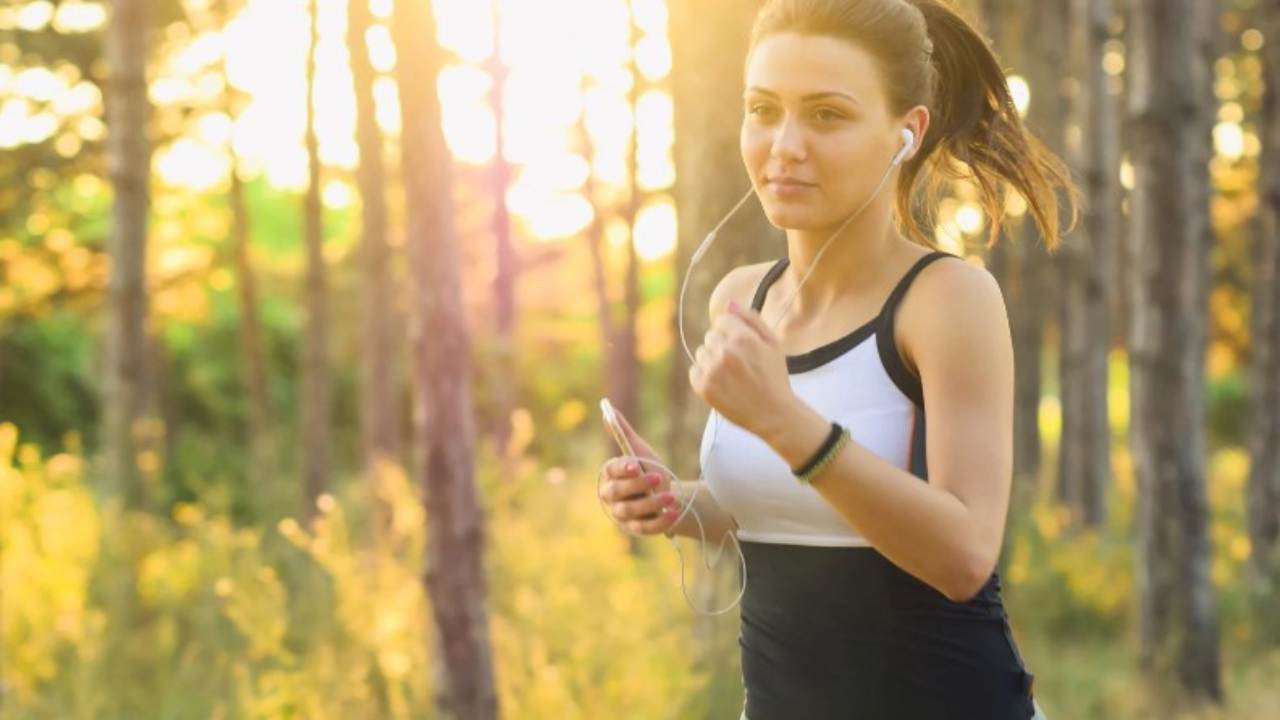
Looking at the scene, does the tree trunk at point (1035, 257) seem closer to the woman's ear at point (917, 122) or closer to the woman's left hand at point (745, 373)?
the woman's ear at point (917, 122)

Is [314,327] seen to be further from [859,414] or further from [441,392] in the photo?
[859,414]

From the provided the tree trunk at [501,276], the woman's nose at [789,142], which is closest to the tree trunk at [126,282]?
the tree trunk at [501,276]

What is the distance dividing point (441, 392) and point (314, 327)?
6.95m

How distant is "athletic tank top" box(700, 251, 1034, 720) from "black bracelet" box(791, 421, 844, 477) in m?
0.19

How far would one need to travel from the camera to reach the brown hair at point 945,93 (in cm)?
244

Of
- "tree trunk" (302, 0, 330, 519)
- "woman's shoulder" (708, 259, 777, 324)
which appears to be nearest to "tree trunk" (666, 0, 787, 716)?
"woman's shoulder" (708, 259, 777, 324)

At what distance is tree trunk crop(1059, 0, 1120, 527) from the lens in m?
13.1

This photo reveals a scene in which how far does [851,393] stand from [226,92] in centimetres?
1441

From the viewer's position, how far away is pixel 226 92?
1581 centimetres

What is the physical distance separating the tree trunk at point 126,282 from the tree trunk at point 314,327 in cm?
163

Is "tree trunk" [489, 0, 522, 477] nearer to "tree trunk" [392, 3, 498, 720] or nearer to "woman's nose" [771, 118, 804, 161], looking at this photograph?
"tree trunk" [392, 3, 498, 720]

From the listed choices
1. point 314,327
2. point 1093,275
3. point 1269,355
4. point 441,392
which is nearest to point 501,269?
point 314,327

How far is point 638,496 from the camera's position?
2.57 metres

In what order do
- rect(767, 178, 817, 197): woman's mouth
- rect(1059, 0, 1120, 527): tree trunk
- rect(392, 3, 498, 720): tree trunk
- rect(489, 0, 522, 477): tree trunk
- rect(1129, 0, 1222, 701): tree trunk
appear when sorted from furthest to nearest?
rect(489, 0, 522, 477): tree trunk → rect(1059, 0, 1120, 527): tree trunk → rect(1129, 0, 1222, 701): tree trunk → rect(392, 3, 498, 720): tree trunk → rect(767, 178, 817, 197): woman's mouth
